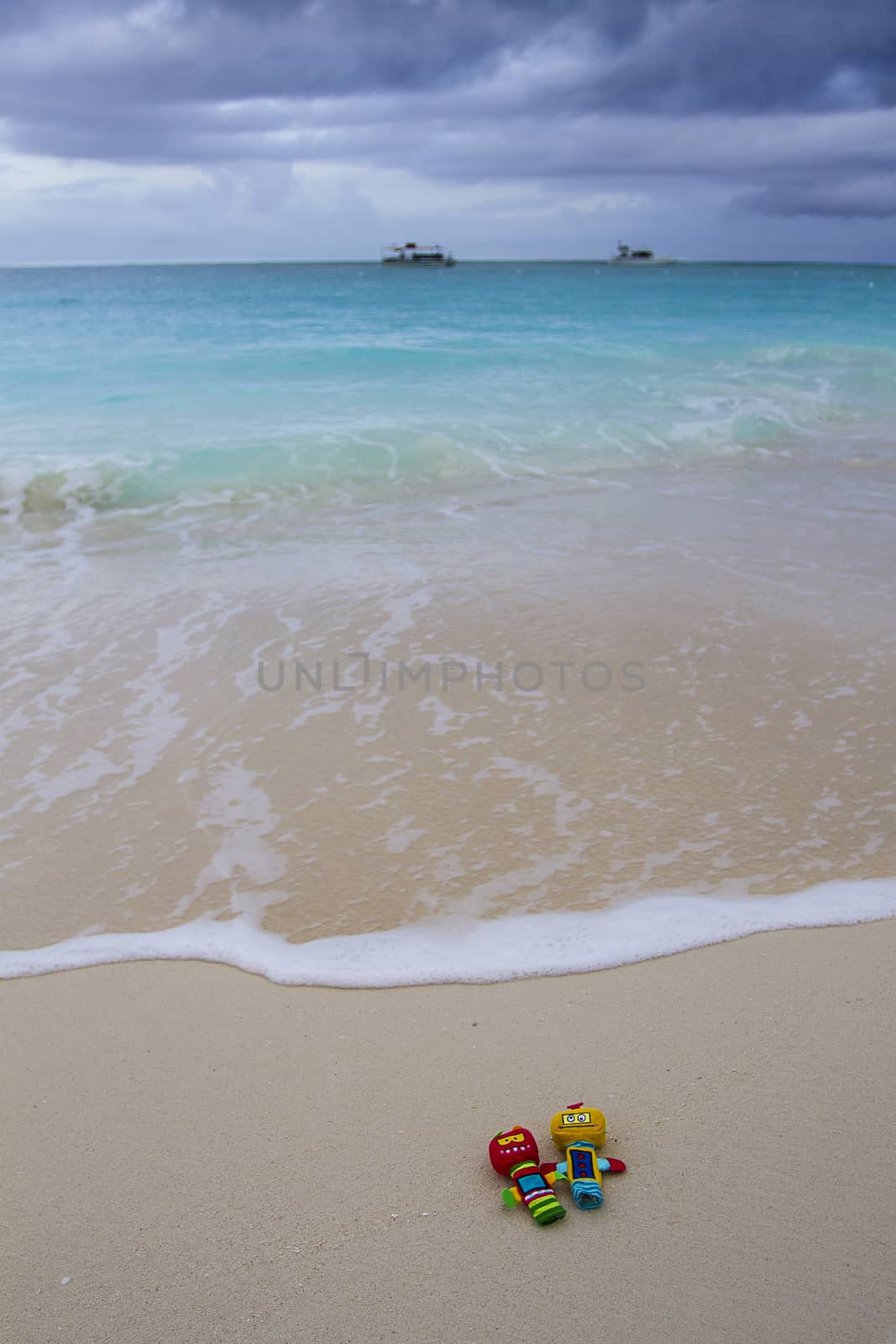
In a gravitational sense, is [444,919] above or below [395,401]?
below

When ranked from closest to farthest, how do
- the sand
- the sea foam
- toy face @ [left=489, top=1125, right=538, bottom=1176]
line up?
the sand → toy face @ [left=489, top=1125, right=538, bottom=1176] → the sea foam

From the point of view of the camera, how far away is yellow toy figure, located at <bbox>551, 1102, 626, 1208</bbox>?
220cm

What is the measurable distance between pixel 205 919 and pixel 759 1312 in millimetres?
2125

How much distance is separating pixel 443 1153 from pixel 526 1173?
0.24 metres

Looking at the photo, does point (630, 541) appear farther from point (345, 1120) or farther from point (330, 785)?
point (345, 1120)

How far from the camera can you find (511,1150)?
7.52ft

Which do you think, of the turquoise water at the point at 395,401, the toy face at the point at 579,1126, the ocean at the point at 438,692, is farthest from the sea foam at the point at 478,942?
the turquoise water at the point at 395,401

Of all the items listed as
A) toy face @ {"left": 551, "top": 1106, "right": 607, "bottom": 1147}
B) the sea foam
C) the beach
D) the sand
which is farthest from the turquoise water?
toy face @ {"left": 551, "top": 1106, "right": 607, "bottom": 1147}

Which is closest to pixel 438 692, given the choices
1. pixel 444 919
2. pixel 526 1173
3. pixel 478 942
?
pixel 444 919

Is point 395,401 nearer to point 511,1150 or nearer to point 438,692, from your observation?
point 438,692

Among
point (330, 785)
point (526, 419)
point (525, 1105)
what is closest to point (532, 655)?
point (330, 785)

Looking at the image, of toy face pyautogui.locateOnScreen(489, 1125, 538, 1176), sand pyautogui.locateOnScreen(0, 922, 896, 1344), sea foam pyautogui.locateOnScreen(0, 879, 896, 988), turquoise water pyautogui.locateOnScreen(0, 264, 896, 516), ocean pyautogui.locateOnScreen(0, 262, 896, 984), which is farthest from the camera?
turquoise water pyautogui.locateOnScreen(0, 264, 896, 516)

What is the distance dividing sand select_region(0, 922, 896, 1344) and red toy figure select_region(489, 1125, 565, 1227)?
4 cm

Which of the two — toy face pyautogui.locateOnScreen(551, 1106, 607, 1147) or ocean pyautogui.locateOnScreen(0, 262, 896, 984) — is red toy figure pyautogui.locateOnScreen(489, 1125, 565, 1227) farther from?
ocean pyautogui.locateOnScreen(0, 262, 896, 984)
